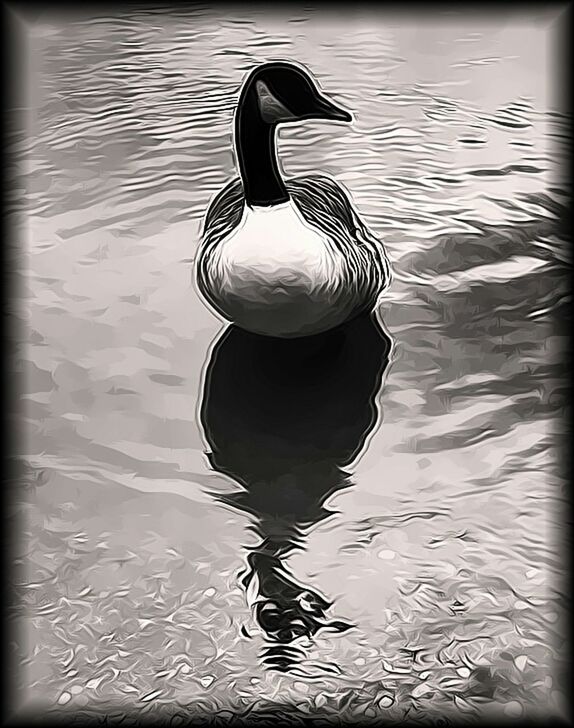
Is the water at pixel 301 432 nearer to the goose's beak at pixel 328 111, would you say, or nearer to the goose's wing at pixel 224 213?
the goose's wing at pixel 224 213

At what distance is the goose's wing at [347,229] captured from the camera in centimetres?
86

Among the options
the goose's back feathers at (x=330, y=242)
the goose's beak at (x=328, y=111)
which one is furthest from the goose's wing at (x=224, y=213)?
the goose's beak at (x=328, y=111)

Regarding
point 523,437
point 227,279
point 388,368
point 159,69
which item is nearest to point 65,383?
point 227,279

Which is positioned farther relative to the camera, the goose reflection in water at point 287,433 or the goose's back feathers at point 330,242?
the goose's back feathers at point 330,242

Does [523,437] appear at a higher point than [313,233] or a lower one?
lower

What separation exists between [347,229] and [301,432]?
224mm

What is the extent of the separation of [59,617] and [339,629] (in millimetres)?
197

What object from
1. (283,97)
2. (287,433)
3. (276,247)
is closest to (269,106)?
(283,97)

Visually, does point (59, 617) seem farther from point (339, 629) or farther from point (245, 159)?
point (245, 159)

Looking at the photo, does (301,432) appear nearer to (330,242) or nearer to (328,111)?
(330,242)

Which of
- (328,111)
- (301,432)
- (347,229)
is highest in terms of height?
(328,111)

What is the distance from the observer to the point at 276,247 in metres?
0.81

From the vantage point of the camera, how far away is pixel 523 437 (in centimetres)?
79

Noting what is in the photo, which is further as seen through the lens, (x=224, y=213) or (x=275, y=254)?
(x=224, y=213)
